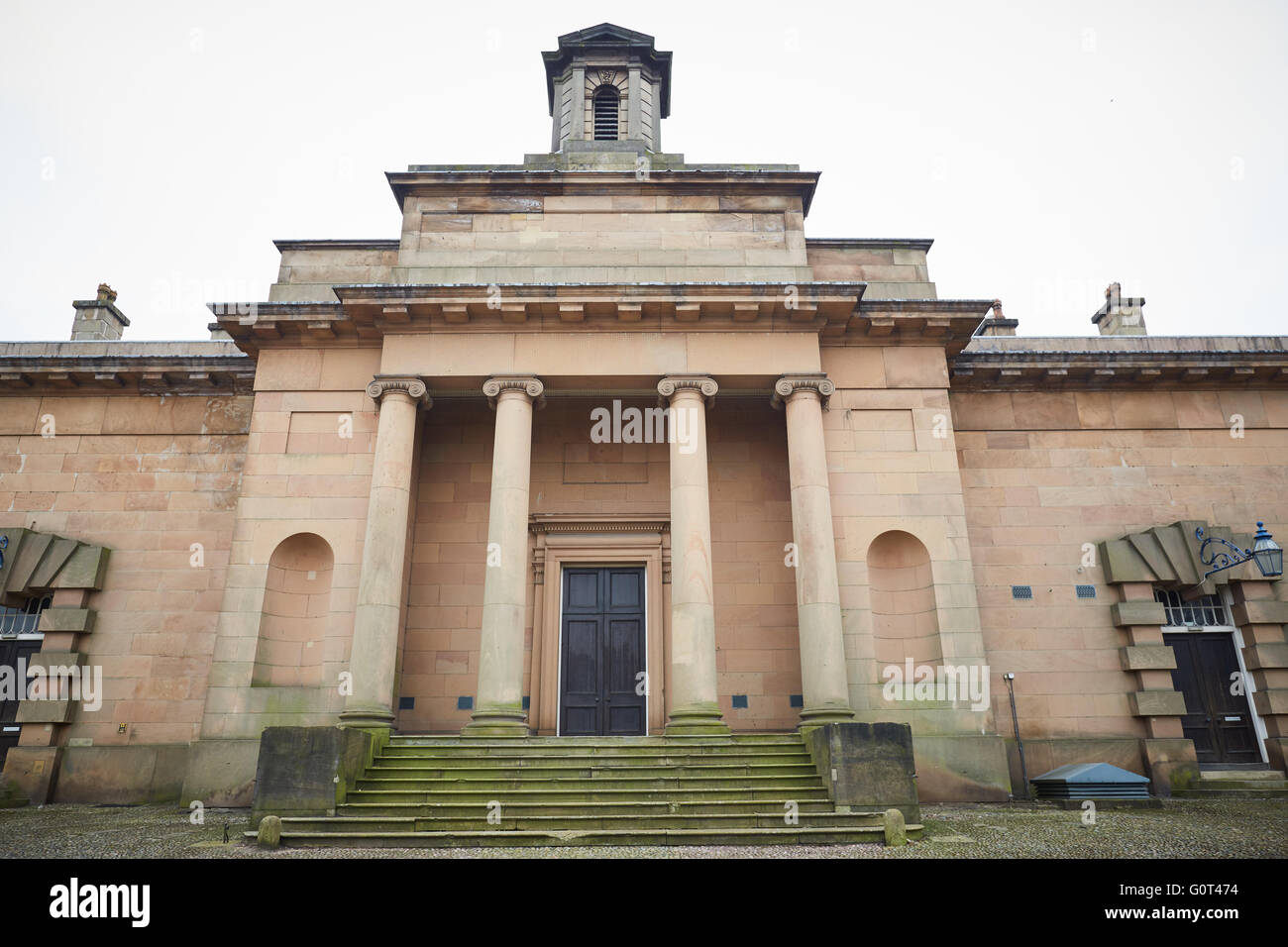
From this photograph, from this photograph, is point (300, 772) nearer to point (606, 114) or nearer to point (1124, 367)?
point (606, 114)

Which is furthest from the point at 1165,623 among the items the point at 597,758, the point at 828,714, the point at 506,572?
the point at 506,572

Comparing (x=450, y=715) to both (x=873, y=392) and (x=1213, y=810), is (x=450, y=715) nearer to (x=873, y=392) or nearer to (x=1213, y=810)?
(x=873, y=392)

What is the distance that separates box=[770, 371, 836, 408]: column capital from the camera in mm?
16328

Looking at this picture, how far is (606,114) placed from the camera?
2211 centimetres

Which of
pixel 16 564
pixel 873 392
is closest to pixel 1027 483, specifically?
pixel 873 392

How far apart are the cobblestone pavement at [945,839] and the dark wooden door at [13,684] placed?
406 centimetres

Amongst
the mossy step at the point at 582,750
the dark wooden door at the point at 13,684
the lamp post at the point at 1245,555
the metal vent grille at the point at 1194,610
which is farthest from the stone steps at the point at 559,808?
the metal vent grille at the point at 1194,610

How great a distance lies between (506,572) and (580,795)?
4.40 meters

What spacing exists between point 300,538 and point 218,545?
2881 millimetres

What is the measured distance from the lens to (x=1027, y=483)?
60.0 feet

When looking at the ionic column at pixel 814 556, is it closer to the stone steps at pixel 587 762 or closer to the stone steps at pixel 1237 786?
the stone steps at pixel 587 762

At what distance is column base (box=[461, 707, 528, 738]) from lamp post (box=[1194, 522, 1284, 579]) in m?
12.5

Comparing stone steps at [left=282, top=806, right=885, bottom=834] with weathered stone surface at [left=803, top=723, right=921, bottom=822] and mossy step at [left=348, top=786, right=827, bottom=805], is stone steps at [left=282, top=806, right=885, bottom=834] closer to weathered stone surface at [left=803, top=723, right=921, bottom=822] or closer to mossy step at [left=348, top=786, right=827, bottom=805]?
weathered stone surface at [left=803, top=723, right=921, bottom=822]

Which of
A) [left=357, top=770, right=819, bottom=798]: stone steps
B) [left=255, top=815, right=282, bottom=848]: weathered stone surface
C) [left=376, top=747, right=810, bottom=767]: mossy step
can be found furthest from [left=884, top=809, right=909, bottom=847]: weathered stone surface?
[left=255, top=815, right=282, bottom=848]: weathered stone surface
